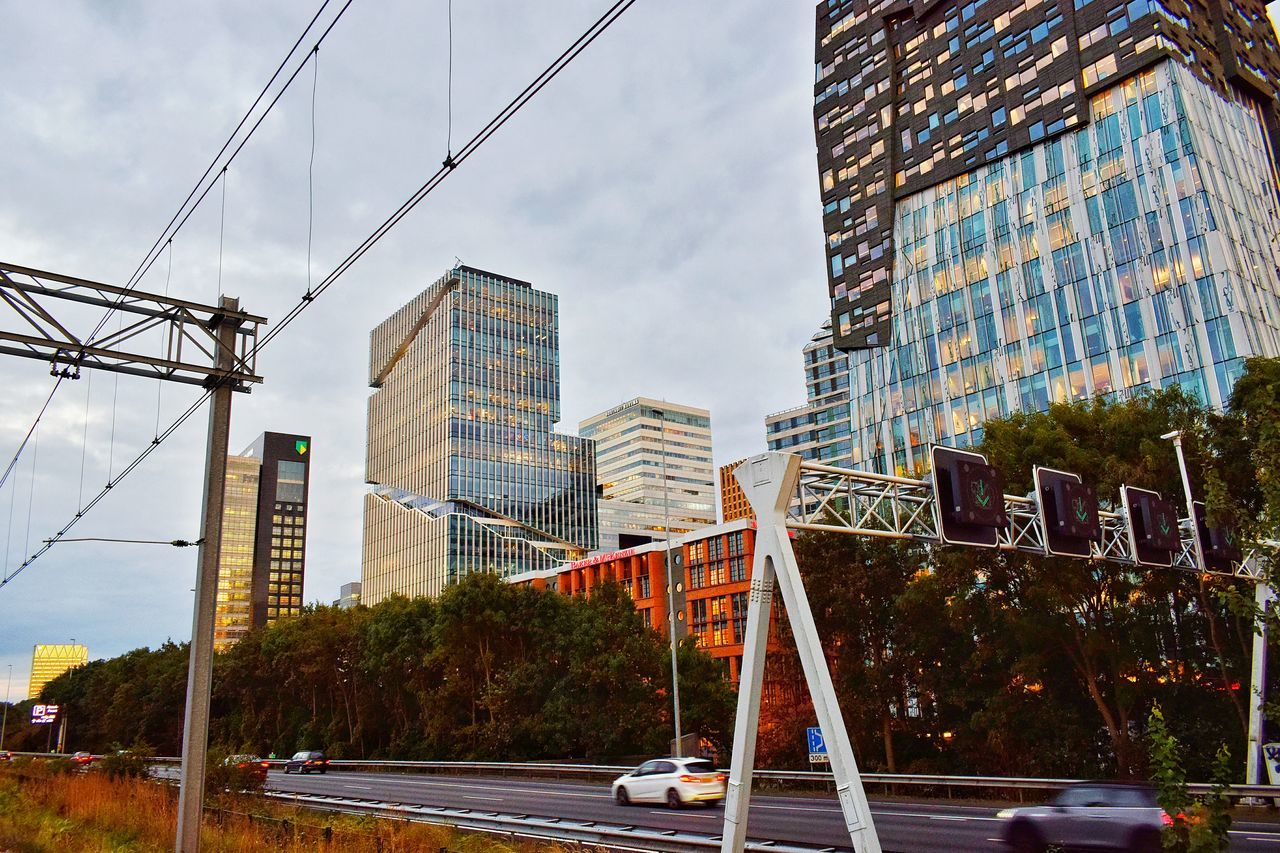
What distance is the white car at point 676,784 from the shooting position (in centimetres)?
2567

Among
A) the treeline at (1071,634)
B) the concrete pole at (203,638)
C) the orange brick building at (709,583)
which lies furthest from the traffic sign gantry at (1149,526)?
the orange brick building at (709,583)

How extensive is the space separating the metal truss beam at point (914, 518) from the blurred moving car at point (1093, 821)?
5863mm

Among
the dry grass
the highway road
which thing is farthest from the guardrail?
the dry grass

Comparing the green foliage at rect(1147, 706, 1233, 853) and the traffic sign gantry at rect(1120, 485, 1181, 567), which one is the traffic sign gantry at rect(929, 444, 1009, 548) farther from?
the green foliage at rect(1147, 706, 1233, 853)

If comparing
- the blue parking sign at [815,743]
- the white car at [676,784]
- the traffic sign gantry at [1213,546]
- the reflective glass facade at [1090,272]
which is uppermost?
the reflective glass facade at [1090,272]

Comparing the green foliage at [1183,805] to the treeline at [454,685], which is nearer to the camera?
the green foliage at [1183,805]

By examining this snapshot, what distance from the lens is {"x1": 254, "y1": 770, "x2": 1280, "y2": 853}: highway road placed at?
685 inches

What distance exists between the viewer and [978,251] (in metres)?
78.1

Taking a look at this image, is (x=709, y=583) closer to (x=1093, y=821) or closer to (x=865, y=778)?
(x=865, y=778)

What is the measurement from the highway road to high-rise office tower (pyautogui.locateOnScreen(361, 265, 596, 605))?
117m

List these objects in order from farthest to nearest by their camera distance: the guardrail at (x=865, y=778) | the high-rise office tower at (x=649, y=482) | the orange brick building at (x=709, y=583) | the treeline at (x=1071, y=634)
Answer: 1. the high-rise office tower at (x=649, y=482)
2. the orange brick building at (x=709, y=583)
3. the treeline at (x=1071, y=634)
4. the guardrail at (x=865, y=778)

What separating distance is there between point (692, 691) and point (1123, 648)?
68.8ft

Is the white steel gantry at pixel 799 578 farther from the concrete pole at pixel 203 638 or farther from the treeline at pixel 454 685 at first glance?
the treeline at pixel 454 685

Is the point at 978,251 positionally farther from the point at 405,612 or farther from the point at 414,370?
the point at 414,370
